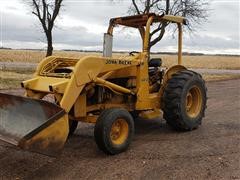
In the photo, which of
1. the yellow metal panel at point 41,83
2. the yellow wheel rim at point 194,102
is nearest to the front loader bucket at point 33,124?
the yellow metal panel at point 41,83

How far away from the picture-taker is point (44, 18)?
2558 cm

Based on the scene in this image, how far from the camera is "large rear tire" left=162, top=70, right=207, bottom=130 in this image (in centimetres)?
782

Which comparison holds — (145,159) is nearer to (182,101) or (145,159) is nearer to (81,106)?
(81,106)

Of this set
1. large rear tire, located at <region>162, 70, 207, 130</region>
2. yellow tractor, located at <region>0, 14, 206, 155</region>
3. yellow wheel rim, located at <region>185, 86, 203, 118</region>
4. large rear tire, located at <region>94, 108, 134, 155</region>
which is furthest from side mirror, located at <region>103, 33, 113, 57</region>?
yellow wheel rim, located at <region>185, 86, 203, 118</region>

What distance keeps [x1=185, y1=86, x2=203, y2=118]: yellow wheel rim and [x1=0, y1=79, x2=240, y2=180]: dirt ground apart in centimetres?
36

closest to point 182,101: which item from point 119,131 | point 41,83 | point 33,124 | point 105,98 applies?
point 105,98

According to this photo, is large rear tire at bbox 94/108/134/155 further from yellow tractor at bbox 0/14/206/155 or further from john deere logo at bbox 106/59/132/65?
john deere logo at bbox 106/59/132/65

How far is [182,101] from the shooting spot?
7848 mm

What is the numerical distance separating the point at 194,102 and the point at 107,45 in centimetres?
211

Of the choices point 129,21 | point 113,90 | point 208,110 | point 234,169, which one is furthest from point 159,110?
point 208,110

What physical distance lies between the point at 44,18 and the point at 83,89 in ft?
64.8

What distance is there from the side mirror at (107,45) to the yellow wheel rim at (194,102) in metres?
1.79

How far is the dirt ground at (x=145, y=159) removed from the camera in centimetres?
566

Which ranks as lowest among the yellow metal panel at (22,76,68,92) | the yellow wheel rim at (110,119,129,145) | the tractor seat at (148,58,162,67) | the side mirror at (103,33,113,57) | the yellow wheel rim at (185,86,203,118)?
the yellow wheel rim at (110,119,129,145)
